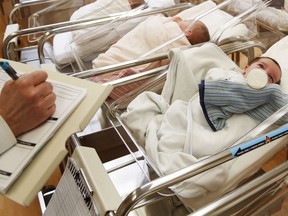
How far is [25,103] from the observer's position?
2.61 feet

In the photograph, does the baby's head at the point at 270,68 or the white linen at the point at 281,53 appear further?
the white linen at the point at 281,53

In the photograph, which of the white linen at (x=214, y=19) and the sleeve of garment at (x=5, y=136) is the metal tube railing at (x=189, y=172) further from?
the white linen at (x=214, y=19)

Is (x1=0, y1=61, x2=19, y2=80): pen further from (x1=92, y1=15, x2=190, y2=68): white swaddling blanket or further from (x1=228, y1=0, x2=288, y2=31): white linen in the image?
(x1=228, y1=0, x2=288, y2=31): white linen

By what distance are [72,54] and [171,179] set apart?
1057mm

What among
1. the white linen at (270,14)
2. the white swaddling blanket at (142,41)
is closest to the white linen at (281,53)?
the white linen at (270,14)

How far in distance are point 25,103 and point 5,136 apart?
3.4 inches

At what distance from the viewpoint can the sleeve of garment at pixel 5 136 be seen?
775 mm

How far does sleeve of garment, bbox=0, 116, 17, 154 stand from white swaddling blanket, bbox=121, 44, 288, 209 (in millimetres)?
350

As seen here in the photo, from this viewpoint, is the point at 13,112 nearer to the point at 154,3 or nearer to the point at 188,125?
the point at 188,125

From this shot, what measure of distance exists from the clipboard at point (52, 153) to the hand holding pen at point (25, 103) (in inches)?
2.4

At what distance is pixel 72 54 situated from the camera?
1574mm

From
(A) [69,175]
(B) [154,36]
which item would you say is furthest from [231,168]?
(B) [154,36]

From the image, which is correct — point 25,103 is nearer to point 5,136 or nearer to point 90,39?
point 5,136

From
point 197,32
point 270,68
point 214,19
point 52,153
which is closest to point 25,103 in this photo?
point 52,153
